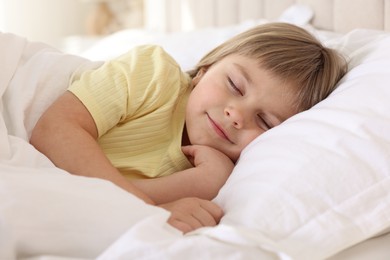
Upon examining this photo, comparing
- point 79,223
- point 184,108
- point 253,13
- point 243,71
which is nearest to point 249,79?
point 243,71

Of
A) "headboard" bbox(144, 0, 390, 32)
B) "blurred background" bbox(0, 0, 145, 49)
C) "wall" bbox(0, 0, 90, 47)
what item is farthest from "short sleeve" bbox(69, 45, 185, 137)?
"wall" bbox(0, 0, 90, 47)

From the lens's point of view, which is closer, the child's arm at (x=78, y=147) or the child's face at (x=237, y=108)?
the child's arm at (x=78, y=147)

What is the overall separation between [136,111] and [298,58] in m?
0.33

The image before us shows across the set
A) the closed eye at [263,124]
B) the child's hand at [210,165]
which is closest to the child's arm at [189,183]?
the child's hand at [210,165]

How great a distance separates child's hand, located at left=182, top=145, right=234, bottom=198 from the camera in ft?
3.51

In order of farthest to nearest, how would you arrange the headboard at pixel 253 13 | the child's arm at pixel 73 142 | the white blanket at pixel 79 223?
the headboard at pixel 253 13 < the child's arm at pixel 73 142 < the white blanket at pixel 79 223

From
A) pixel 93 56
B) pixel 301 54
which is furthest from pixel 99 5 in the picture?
pixel 301 54

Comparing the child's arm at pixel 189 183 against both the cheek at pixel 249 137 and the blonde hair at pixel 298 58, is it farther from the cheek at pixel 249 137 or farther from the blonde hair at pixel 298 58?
the blonde hair at pixel 298 58

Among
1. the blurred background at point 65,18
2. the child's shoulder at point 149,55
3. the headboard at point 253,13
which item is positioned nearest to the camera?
the child's shoulder at point 149,55

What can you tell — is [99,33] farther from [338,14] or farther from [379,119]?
[379,119]

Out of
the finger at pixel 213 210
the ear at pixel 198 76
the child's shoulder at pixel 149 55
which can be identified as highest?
the child's shoulder at pixel 149 55

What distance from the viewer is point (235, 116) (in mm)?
1133

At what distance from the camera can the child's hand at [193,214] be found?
816 millimetres

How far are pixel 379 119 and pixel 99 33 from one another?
282 centimetres
